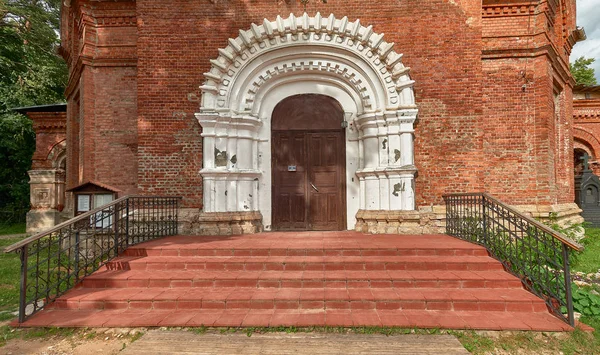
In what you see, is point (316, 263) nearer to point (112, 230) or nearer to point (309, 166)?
point (309, 166)

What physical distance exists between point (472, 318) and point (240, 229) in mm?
4575

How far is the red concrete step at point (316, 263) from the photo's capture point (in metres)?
5.18

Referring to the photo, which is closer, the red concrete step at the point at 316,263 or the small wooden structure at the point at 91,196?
the red concrete step at the point at 316,263

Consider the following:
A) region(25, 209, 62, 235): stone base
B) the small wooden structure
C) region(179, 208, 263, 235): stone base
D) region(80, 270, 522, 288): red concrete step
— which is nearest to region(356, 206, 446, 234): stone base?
region(80, 270, 522, 288): red concrete step

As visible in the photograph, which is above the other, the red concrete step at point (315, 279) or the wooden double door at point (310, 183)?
the wooden double door at point (310, 183)

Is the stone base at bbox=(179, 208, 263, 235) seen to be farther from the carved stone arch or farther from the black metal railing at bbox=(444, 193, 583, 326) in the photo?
the carved stone arch

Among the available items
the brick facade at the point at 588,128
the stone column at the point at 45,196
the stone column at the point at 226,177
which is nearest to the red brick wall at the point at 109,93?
the stone column at the point at 226,177

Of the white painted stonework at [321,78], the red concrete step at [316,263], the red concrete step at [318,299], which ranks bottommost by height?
the red concrete step at [318,299]

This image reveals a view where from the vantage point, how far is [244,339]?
3746 mm

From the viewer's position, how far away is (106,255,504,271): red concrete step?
5.18m

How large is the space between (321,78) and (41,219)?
13.6 m

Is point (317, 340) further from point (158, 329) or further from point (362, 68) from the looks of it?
point (362, 68)

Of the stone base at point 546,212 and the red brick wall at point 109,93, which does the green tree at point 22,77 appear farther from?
the stone base at point 546,212

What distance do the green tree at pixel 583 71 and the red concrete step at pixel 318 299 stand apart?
2656 centimetres
